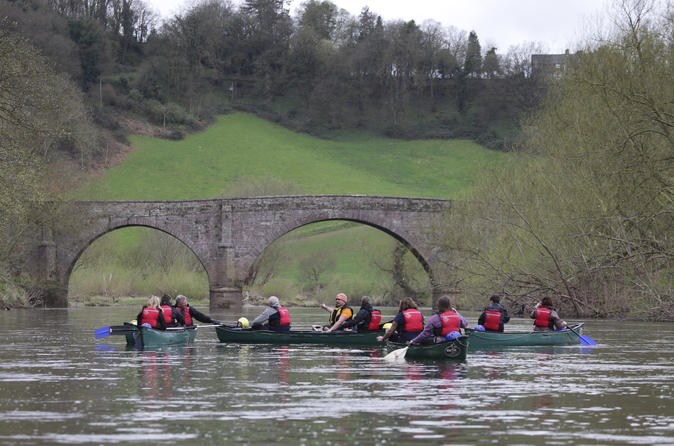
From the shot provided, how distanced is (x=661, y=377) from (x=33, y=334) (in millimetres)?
16281

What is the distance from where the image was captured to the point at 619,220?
75.4 feet

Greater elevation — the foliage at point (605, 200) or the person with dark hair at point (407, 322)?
the foliage at point (605, 200)

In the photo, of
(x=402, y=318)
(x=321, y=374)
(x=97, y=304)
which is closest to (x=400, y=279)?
(x=97, y=304)

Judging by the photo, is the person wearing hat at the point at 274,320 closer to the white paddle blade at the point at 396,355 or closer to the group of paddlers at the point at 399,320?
the group of paddlers at the point at 399,320

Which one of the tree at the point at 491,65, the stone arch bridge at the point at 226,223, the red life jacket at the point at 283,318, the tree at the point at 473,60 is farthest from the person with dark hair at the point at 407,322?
the tree at the point at 473,60

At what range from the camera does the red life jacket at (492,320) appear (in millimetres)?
20922

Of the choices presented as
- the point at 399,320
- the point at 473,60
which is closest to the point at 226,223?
the point at 399,320

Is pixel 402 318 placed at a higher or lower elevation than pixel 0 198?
lower

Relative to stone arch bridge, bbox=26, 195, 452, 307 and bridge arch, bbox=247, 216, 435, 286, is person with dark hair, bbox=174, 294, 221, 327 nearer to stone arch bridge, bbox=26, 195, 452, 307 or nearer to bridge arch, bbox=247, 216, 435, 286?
stone arch bridge, bbox=26, 195, 452, 307

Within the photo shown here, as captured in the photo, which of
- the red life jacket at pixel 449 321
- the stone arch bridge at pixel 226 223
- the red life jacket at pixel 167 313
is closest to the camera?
the red life jacket at pixel 449 321

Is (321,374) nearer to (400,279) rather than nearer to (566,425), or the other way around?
(566,425)

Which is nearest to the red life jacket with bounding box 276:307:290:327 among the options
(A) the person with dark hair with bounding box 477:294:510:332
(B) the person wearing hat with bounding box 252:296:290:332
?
(B) the person wearing hat with bounding box 252:296:290:332

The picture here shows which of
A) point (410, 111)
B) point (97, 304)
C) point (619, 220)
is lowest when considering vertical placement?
point (97, 304)

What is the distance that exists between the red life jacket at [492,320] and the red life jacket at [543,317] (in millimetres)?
1077
